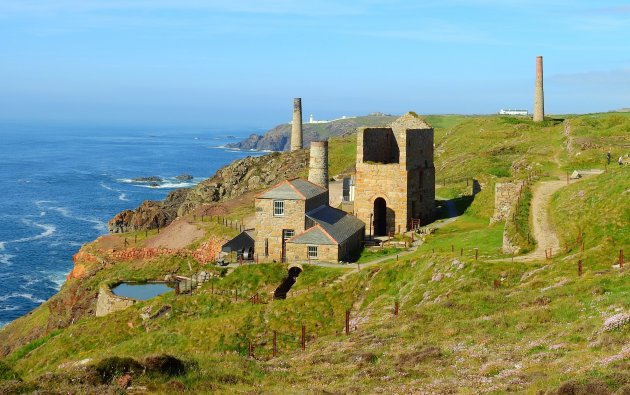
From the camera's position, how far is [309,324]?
39469 mm

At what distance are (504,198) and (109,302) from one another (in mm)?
27606

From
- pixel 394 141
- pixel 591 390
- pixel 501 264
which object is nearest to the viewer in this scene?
pixel 591 390

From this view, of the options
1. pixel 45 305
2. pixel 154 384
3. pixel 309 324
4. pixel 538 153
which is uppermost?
pixel 538 153

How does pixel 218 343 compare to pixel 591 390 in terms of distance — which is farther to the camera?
pixel 218 343

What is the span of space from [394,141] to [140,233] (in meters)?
28.9

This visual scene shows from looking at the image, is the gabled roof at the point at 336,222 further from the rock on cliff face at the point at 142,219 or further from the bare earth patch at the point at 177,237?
the rock on cliff face at the point at 142,219

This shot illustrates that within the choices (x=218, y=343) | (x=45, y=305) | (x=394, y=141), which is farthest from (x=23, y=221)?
(x=218, y=343)

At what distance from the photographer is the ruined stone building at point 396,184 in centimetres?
5634

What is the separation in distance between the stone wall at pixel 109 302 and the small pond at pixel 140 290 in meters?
0.82

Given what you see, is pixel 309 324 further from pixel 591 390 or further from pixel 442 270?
pixel 591 390

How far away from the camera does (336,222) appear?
5334 cm

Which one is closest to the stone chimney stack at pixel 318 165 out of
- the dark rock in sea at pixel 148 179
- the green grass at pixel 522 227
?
the green grass at pixel 522 227

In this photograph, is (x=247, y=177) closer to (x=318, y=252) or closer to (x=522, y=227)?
(x=318, y=252)

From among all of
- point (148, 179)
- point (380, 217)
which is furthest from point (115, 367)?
point (148, 179)
